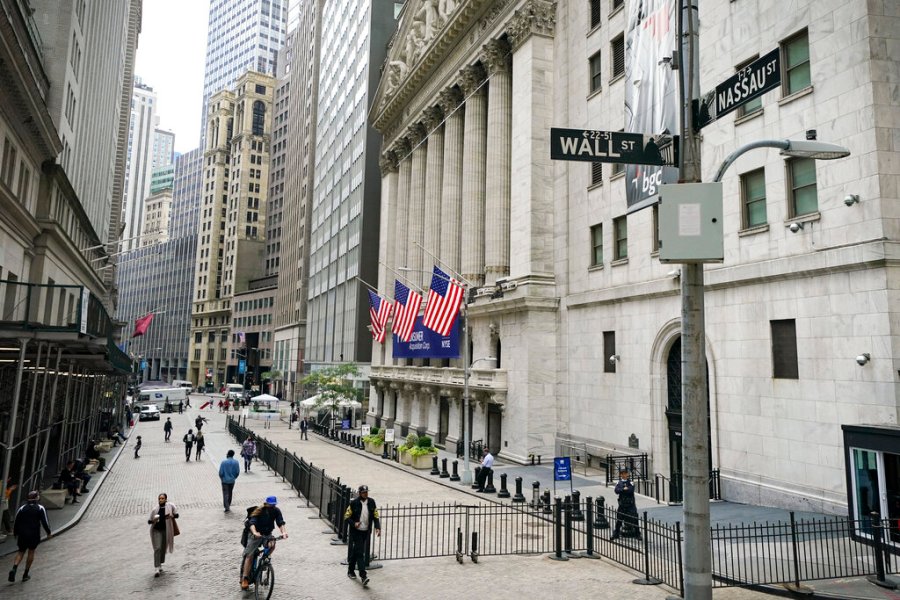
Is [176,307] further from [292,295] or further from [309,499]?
[309,499]

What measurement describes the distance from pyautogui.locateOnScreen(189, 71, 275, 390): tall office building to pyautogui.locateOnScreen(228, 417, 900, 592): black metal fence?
391ft

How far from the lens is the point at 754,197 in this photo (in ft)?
68.4

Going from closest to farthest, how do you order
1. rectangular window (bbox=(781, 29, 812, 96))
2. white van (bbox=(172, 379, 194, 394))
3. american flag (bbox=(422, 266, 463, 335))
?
rectangular window (bbox=(781, 29, 812, 96)), american flag (bbox=(422, 266, 463, 335)), white van (bbox=(172, 379, 194, 394))

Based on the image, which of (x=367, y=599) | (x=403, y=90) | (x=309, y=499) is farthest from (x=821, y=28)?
(x=403, y=90)

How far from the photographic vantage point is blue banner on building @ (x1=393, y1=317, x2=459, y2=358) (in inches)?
1441

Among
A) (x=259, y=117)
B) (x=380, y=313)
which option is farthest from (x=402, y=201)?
(x=259, y=117)

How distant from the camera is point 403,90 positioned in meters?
52.5

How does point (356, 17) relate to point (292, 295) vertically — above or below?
above

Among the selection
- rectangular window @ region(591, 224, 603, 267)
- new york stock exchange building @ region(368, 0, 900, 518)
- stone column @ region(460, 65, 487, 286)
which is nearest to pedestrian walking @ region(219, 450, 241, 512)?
new york stock exchange building @ region(368, 0, 900, 518)

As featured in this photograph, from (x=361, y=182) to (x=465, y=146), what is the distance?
104 ft

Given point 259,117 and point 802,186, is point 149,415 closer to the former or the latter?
point 802,186

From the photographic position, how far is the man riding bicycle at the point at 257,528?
11.6m

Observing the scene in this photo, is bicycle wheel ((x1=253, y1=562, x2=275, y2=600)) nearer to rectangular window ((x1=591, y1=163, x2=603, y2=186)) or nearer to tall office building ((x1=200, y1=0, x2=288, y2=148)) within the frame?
rectangular window ((x1=591, y1=163, x2=603, y2=186))

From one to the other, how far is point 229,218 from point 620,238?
12830 centimetres
